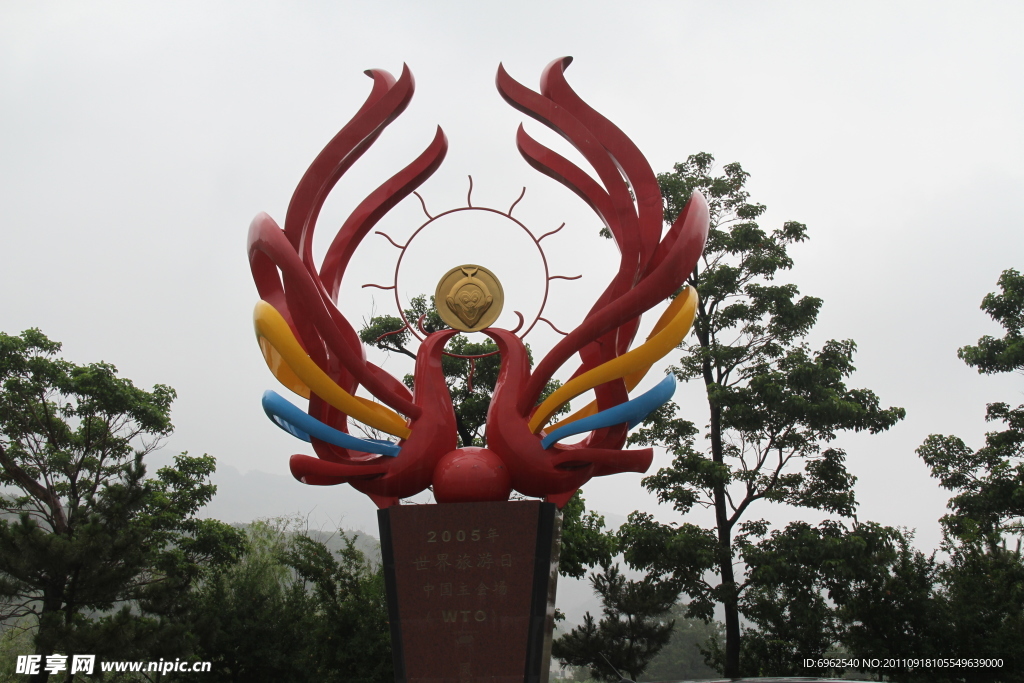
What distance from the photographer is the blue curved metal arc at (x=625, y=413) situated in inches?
271

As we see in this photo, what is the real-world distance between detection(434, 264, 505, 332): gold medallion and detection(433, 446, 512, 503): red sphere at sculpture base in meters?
1.21

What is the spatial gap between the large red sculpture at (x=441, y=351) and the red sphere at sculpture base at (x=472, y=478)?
1 cm

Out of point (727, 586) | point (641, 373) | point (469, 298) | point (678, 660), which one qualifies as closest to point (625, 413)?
point (641, 373)

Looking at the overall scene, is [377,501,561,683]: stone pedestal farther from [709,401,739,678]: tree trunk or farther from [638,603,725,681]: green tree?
[638,603,725,681]: green tree

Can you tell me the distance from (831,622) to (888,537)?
1570mm

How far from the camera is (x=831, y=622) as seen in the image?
12.2 metres

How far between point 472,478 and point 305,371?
1674mm

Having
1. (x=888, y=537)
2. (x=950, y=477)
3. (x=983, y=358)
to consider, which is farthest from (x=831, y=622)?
(x=983, y=358)

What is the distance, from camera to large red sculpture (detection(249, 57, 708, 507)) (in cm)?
700

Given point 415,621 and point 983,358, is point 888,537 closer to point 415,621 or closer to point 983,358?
point 983,358

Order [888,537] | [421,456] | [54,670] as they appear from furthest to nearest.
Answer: [888,537] < [54,670] < [421,456]

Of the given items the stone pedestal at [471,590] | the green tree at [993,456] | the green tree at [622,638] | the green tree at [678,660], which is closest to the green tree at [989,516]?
the green tree at [993,456]

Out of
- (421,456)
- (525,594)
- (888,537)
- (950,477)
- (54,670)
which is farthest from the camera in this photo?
(950,477)

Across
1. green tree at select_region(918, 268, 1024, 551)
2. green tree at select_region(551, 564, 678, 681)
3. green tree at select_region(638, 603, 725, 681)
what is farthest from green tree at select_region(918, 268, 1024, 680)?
green tree at select_region(638, 603, 725, 681)
